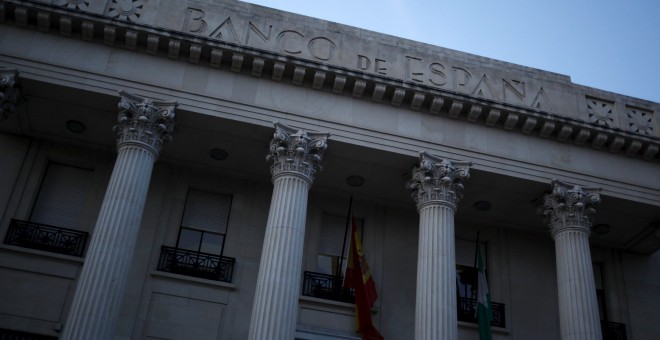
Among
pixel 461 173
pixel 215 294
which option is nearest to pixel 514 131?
pixel 461 173

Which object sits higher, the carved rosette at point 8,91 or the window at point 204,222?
the carved rosette at point 8,91

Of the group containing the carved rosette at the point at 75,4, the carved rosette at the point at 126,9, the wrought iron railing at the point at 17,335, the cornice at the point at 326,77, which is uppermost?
the carved rosette at the point at 126,9

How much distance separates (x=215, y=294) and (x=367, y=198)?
5.77 m

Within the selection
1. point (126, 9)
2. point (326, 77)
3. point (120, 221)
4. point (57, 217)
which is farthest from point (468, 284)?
point (126, 9)

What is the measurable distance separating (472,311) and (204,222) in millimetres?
8708

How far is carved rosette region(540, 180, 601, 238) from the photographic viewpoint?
19.9m

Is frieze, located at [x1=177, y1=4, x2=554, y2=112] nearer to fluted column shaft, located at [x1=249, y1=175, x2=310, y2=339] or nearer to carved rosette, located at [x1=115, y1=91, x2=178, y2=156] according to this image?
carved rosette, located at [x1=115, y1=91, x2=178, y2=156]

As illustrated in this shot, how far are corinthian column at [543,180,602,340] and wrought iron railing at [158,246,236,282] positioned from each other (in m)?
9.36

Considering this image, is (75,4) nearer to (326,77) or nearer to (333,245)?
(326,77)

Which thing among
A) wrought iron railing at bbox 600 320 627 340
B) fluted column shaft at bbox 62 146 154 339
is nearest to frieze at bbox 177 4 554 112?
fluted column shaft at bbox 62 146 154 339

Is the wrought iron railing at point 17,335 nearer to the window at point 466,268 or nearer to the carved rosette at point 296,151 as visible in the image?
the carved rosette at point 296,151

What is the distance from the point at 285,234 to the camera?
1761 cm

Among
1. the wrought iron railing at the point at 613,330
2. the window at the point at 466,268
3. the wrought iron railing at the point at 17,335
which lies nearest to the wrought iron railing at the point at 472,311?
the window at the point at 466,268

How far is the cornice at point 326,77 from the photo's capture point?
18969mm
